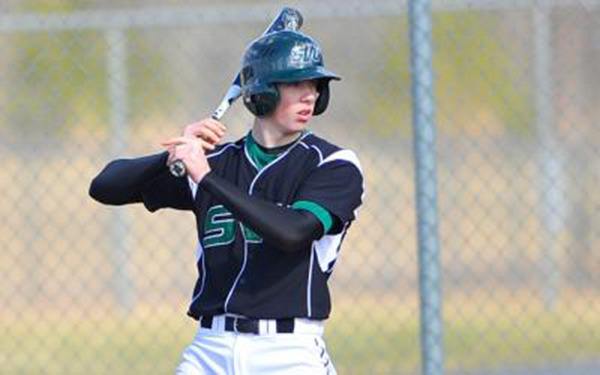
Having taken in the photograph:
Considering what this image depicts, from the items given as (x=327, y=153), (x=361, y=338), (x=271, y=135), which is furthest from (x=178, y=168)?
(x=361, y=338)

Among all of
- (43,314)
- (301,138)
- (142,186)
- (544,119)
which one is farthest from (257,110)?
(544,119)

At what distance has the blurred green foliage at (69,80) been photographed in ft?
31.7

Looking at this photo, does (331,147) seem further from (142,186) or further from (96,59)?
(96,59)

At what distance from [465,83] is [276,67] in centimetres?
Result: 604

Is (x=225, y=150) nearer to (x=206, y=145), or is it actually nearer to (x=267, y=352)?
(x=206, y=145)

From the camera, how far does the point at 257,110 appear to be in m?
4.61

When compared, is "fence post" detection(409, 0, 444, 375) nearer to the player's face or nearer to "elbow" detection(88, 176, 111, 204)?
the player's face

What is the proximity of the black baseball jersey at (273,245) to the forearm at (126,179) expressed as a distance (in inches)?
6.4

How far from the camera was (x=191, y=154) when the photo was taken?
440 centimetres

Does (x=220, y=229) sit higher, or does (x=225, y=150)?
(x=225, y=150)

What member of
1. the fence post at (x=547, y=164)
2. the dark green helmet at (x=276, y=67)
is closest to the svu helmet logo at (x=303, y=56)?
the dark green helmet at (x=276, y=67)

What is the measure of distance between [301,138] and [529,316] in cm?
524

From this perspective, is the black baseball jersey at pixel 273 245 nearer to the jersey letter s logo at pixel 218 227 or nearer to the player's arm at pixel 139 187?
the jersey letter s logo at pixel 218 227

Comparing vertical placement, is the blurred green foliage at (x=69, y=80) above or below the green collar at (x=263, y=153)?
above
